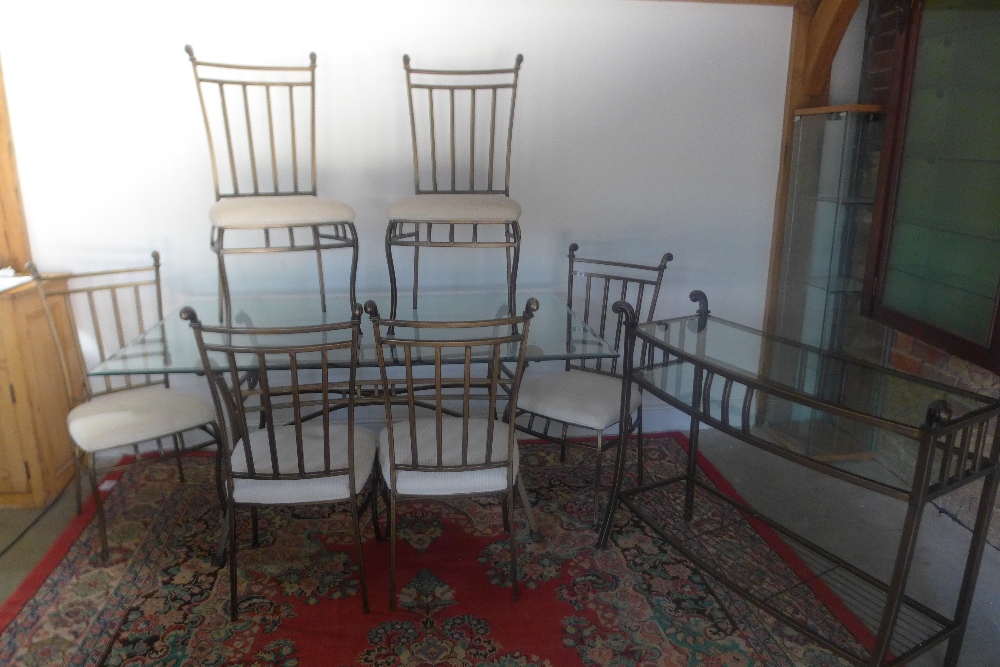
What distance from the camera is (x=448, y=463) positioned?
1.99 meters

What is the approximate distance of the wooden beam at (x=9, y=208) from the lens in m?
2.70

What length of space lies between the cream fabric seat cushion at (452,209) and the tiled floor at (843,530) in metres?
1.38

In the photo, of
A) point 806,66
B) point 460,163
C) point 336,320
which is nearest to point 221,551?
point 336,320

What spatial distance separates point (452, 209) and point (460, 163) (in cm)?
47

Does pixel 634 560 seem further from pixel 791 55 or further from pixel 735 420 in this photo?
pixel 791 55

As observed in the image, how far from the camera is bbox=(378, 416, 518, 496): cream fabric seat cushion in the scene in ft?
6.49

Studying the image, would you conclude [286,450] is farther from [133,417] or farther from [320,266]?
[320,266]

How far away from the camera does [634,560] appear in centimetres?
229

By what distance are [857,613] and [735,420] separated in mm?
733

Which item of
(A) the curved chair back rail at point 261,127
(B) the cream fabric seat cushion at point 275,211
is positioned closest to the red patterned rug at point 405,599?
(B) the cream fabric seat cushion at point 275,211

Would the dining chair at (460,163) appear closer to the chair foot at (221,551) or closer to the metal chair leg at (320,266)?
the metal chair leg at (320,266)

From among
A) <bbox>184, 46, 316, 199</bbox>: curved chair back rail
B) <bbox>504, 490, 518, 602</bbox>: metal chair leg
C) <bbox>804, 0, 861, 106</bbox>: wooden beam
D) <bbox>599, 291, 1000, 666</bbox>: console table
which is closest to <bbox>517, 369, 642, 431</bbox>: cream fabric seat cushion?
<bbox>599, 291, 1000, 666</bbox>: console table

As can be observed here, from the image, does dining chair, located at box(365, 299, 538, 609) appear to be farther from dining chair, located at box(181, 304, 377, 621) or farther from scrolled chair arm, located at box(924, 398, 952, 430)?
scrolled chair arm, located at box(924, 398, 952, 430)

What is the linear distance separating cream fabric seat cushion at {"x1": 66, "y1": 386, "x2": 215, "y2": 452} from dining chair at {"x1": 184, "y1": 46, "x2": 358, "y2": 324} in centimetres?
36
